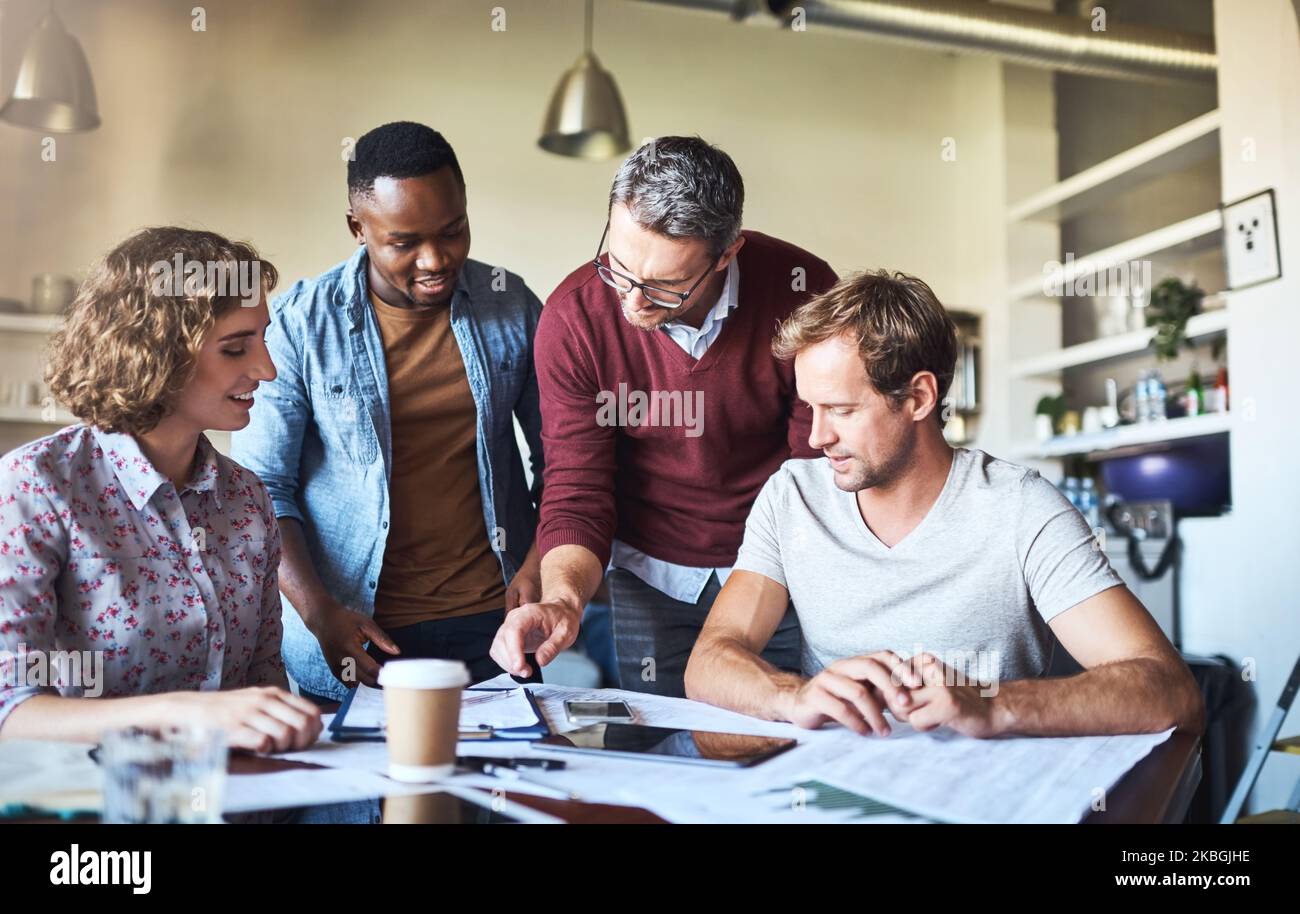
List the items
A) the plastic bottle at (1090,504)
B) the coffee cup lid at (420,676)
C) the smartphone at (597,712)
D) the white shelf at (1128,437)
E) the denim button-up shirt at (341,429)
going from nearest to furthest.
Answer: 1. the coffee cup lid at (420,676)
2. the smartphone at (597,712)
3. the denim button-up shirt at (341,429)
4. the white shelf at (1128,437)
5. the plastic bottle at (1090,504)

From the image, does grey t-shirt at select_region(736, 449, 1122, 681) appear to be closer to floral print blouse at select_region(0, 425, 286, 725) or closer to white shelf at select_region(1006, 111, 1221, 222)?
floral print blouse at select_region(0, 425, 286, 725)

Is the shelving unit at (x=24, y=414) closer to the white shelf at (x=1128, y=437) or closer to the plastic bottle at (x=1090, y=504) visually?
the plastic bottle at (x=1090, y=504)

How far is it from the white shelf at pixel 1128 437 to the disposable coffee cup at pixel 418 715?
123 inches

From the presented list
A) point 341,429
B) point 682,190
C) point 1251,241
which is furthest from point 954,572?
point 1251,241

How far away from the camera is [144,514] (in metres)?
1.25

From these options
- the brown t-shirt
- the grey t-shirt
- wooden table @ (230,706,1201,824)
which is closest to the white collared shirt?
the brown t-shirt

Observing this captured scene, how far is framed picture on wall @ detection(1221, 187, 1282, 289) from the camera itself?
319cm

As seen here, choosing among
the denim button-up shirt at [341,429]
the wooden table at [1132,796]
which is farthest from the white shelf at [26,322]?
the wooden table at [1132,796]

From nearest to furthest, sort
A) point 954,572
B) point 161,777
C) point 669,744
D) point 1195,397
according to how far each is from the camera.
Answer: point 161,777, point 669,744, point 954,572, point 1195,397

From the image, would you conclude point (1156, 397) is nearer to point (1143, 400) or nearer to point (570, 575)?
point (1143, 400)

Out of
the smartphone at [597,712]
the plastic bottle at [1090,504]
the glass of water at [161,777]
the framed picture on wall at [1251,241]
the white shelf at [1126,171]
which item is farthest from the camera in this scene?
the plastic bottle at [1090,504]

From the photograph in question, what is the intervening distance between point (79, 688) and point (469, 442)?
2.85 ft

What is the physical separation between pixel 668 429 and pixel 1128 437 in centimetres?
269

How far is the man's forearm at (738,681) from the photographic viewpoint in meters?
1.22
